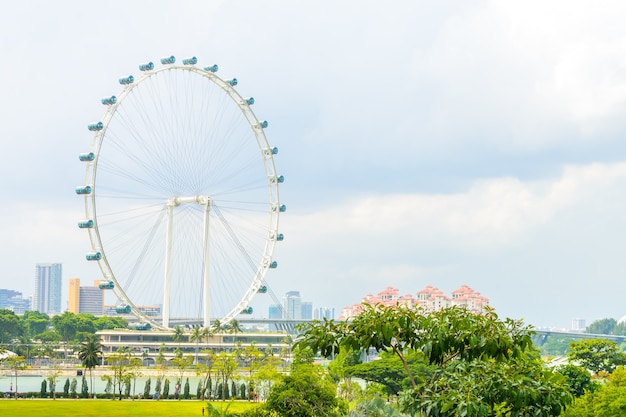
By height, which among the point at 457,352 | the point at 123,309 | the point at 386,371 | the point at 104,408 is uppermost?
the point at 123,309

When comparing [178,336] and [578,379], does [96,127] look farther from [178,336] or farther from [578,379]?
[178,336]

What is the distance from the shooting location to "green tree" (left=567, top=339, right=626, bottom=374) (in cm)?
5753

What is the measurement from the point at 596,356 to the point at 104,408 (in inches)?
1216

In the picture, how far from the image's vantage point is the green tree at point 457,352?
13445 millimetres

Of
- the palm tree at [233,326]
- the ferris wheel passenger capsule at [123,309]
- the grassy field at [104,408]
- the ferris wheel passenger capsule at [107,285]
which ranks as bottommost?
the grassy field at [104,408]

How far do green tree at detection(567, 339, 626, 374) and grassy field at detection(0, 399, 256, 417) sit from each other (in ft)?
69.2

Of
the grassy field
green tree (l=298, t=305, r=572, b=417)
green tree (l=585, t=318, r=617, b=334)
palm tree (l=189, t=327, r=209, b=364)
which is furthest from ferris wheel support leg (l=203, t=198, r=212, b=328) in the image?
green tree (l=585, t=318, r=617, b=334)

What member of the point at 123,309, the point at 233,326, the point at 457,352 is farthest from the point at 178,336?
the point at 457,352

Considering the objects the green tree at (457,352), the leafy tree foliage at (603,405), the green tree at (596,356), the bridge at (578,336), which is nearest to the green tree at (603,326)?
the bridge at (578,336)

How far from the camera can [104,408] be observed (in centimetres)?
5488

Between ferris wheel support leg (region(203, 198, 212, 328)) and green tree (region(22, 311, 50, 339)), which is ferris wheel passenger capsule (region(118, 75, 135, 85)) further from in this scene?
green tree (region(22, 311, 50, 339))

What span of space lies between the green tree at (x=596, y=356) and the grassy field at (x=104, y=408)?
21091mm

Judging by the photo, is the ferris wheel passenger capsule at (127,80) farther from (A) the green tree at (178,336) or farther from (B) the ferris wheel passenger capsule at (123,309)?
(A) the green tree at (178,336)

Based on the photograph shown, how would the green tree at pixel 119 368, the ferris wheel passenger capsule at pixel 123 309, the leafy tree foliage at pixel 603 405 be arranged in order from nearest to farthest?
the leafy tree foliage at pixel 603 405, the green tree at pixel 119 368, the ferris wheel passenger capsule at pixel 123 309
